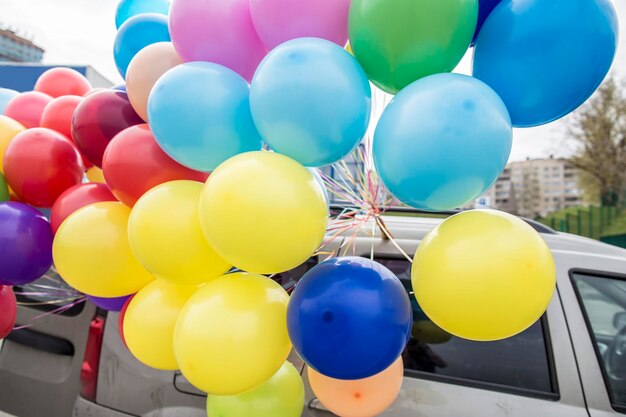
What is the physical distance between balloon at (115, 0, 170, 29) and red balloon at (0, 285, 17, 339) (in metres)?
1.31

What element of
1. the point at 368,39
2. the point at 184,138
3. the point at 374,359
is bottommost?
the point at 374,359

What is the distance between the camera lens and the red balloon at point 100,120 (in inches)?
68.1

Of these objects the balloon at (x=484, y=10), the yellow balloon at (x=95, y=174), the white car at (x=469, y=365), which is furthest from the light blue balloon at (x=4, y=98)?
the balloon at (x=484, y=10)

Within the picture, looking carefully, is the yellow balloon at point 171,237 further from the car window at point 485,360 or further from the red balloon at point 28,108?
the red balloon at point 28,108

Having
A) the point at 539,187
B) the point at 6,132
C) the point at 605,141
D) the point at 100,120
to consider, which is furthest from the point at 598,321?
the point at 539,187

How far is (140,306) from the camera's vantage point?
1.58m

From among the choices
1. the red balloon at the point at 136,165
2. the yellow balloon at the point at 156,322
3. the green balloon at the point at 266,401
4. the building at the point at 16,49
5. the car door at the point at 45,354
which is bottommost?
the building at the point at 16,49

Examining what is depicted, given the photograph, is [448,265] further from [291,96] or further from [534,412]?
[534,412]

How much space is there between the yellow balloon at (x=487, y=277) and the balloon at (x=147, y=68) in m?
1.06

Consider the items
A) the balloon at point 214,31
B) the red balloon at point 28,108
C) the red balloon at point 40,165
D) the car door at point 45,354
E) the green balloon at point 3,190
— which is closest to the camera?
the balloon at point 214,31

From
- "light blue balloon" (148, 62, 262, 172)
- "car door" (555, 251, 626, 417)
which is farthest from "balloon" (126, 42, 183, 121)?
"car door" (555, 251, 626, 417)

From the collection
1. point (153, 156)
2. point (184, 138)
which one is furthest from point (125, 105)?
point (184, 138)

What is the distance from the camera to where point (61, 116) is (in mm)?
2043

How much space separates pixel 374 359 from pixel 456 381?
91 cm
